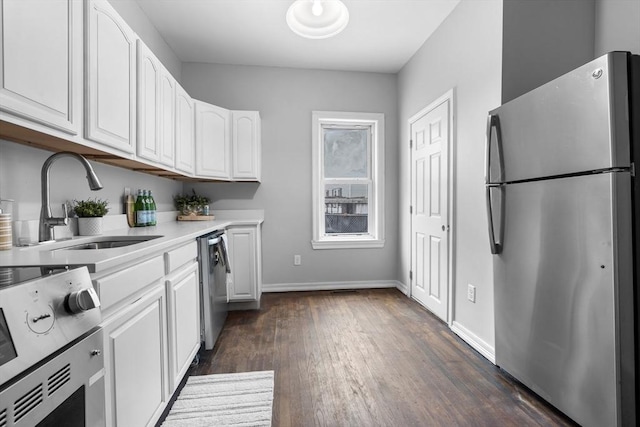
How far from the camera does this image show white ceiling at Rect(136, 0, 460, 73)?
9.04ft

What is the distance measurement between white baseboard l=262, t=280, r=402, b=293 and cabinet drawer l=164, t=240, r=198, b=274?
77.2 inches

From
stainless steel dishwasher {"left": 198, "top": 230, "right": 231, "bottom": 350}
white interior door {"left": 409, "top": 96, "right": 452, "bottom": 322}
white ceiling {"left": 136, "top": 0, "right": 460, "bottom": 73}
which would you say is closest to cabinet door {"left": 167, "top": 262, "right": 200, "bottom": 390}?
stainless steel dishwasher {"left": 198, "top": 230, "right": 231, "bottom": 350}

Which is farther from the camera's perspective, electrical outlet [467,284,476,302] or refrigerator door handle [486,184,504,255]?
electrical outlet [467,284,476,302]

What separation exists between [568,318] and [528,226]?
19.8 inches

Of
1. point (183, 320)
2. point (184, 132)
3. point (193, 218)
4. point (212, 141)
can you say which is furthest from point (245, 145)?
point (183, 320)

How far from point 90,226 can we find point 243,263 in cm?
156

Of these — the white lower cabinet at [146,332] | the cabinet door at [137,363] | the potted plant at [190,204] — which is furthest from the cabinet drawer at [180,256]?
the potted plant at [190,204]

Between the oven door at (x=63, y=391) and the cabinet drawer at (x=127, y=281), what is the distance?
5.4 inches

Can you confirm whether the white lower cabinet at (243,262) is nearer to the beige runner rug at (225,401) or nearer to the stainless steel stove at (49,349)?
the beige runner rug at (225,401)

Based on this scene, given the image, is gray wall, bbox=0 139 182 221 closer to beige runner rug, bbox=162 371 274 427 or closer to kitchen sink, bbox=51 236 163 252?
kitchen sink, bbox=51 236 163 252

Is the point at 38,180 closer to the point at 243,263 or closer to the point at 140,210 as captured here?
the point at 140,210

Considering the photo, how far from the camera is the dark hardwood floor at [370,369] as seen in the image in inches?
66.4

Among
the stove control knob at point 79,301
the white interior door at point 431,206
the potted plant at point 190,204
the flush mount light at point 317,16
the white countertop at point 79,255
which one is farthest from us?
the potted plant at point 190,204

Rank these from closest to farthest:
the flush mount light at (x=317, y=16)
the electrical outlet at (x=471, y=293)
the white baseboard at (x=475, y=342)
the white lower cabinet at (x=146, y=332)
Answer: the white lower cabinet at (x=146, y=332) → the flush mount light at (x=317, y=16) → the white baseboard at (x=475, y=342) → the electrical outlet at (x=471, y=293)
